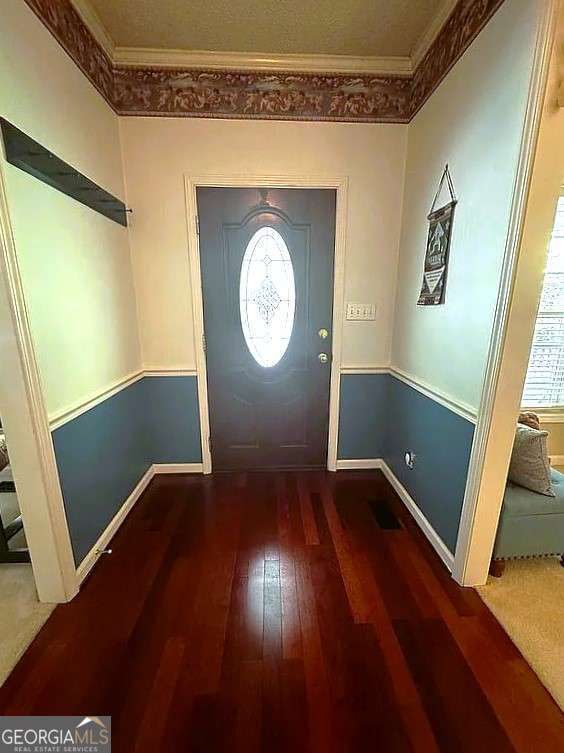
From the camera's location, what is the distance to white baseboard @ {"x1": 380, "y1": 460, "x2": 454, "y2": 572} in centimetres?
181

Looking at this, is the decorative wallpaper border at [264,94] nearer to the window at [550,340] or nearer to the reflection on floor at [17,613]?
the window at [550,340]

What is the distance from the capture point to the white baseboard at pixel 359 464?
279 centimetres

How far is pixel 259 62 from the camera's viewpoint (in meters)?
2.10

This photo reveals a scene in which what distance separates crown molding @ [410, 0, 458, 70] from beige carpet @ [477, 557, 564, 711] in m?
2.85

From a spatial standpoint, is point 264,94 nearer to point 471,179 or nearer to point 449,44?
point 449,44

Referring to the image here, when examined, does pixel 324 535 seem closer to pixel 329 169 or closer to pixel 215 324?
pixel 215 324

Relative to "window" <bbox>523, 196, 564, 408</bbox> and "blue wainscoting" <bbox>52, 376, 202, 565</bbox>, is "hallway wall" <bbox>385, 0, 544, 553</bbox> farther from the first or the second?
"blue wainscoting" <bbox>52, 376, 202, 565</bbox>

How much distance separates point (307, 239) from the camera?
7.89 ft

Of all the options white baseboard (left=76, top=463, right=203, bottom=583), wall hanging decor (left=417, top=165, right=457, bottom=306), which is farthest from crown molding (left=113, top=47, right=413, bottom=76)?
white baseboard (left=76, top=463, right=203, bottom=583)

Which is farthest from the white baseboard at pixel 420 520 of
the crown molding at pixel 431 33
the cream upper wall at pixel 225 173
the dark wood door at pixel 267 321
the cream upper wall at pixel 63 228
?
the crown molding at pixel 431 33

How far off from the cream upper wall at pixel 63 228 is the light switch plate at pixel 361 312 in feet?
5.16

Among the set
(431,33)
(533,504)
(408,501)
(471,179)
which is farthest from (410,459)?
(431,33)

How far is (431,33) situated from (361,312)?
1.57 metres

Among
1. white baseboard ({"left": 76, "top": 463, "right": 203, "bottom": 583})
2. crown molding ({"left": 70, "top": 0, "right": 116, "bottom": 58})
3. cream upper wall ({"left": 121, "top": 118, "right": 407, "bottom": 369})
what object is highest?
crown molding ({"left": 70, "top": 0, "right": 116, "bottom": 58})
